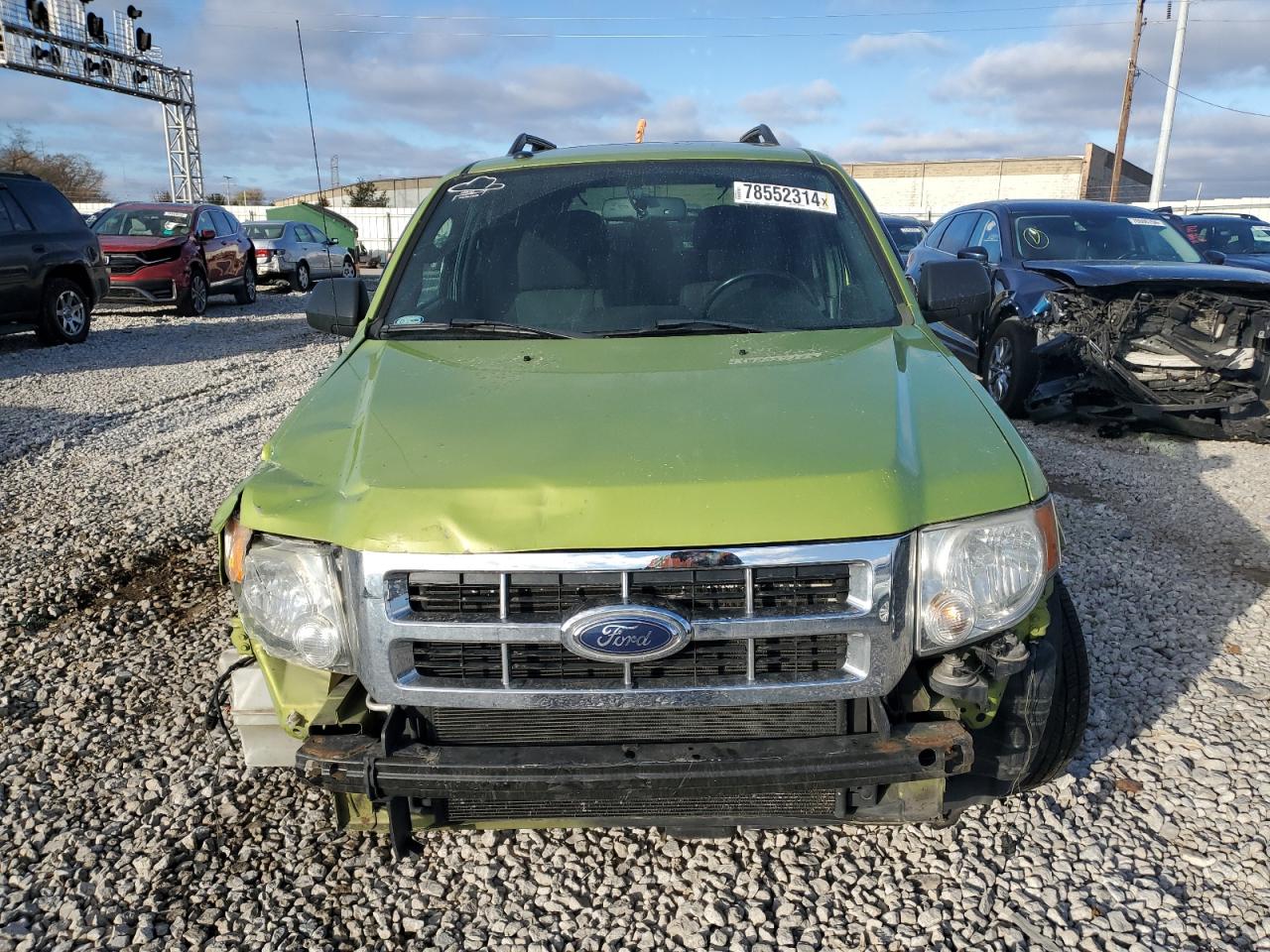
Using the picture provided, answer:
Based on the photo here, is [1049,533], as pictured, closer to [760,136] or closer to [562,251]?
[562,251]

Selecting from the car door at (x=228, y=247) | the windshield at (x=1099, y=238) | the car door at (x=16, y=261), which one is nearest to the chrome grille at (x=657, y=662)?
the windshield at (x=1099, y=238)

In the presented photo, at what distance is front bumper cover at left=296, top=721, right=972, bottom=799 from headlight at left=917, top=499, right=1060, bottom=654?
0.75 ft

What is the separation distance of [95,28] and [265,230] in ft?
56.9

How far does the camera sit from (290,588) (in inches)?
83.9

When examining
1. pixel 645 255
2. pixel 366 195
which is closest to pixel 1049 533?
pixel 645 255

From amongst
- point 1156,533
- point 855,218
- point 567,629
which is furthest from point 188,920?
point 1156,533

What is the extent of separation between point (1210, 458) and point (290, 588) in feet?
21.5

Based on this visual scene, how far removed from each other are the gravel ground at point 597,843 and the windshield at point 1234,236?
34.7 ft

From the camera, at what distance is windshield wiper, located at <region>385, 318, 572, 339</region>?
3.01 m

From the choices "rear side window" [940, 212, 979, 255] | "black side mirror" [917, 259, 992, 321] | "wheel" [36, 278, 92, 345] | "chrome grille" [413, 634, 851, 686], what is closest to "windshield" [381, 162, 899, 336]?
"black side mirror" [917, 259, 992, 321]

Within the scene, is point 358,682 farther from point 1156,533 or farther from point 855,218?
point 1156,533

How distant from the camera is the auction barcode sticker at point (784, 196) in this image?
344cm

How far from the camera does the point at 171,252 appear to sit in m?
14.2

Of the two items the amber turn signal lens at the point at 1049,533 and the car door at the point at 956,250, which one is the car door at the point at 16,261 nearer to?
the car door at the point at 956,250
